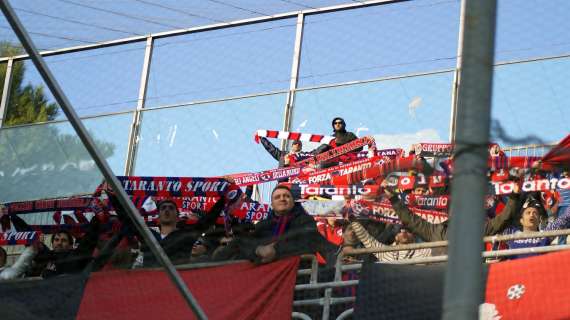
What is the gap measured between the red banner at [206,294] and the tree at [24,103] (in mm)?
4694

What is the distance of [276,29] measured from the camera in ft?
37.4

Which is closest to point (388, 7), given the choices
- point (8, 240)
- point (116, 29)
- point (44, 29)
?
point (116, 29)

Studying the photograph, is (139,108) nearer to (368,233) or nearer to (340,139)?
(340,139)

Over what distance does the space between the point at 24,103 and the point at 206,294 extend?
225 inches

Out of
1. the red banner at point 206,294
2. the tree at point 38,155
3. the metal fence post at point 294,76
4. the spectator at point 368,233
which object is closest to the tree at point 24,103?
the tree at point 38,155

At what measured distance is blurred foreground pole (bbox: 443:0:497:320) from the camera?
2973 millimetres

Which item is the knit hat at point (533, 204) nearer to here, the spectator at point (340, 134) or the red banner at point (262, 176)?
the spectator at point (340, 134)

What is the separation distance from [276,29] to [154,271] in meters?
4.24

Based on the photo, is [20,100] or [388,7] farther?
[20,100]

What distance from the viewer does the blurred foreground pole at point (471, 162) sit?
9.75 feet

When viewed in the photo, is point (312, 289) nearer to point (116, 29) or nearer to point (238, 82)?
point (116, 29)

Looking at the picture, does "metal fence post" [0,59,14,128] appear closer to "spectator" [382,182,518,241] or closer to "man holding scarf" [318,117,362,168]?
"man holding scarf" [318,117,362,168]

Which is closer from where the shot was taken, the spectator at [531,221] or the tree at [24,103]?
the spectator at [531,221]

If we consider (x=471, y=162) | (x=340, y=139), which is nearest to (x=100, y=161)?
(x=471, y=162)
